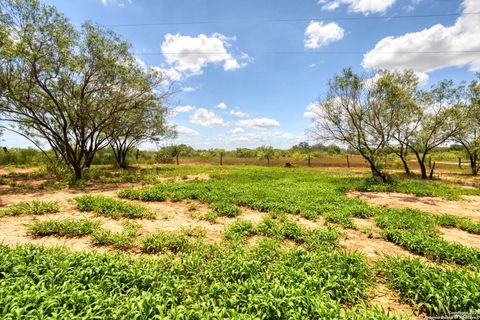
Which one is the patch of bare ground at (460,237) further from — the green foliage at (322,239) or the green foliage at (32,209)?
the green foliage at (32,209)

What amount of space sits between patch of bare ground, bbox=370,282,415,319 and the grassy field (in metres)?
0.02

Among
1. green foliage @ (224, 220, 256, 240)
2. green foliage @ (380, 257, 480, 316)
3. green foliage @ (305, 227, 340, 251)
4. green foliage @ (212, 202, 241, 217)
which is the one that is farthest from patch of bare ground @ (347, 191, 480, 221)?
green foliage @ (224, 220, 256, 240)

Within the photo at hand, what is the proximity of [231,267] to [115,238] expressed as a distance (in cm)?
286

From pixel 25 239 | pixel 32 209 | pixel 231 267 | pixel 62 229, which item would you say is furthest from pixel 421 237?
pixel 32 209

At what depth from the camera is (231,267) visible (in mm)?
3621

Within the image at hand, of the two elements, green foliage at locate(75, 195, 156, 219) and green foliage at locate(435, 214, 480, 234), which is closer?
green foliage at locate(435, 214, 480, 234)

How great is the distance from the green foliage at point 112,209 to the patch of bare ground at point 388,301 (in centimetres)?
582

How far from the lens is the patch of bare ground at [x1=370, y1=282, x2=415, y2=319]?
2.94 meters

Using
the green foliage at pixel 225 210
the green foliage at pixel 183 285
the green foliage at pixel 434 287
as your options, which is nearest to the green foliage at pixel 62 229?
the green foliage at pixel 183 285

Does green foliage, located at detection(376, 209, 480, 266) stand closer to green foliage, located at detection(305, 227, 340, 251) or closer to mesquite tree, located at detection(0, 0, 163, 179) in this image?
green foliage, located at detection(305, 227, 340, 251)

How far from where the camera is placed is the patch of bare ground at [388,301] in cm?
294

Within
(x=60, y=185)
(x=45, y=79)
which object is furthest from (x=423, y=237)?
(x=45, y=79)

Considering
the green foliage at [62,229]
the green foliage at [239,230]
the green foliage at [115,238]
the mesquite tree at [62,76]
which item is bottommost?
the green foliage at [239,230]

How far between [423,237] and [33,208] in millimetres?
10931
